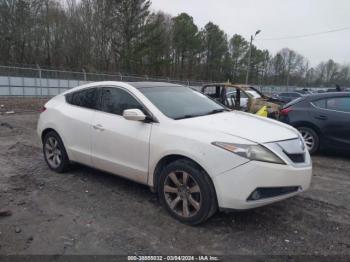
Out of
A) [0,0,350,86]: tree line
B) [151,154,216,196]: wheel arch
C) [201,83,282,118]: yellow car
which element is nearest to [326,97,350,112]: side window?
[201,83,282,118]: yellow car

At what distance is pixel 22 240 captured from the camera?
10.8 feet

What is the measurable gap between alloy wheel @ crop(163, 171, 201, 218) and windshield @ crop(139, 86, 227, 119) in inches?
30.9

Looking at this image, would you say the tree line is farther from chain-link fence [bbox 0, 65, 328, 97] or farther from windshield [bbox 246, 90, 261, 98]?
windshield [bbox 246, 90, 261, 98]

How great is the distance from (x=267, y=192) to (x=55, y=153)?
374 centimetres

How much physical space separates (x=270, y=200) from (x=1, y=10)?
38.4 metres

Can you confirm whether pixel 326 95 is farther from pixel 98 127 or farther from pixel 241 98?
pixel 98 127

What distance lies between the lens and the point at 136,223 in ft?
12.1

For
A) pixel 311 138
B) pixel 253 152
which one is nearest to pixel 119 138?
pixel 253 152

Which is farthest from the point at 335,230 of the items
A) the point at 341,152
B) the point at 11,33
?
the point at 11,33

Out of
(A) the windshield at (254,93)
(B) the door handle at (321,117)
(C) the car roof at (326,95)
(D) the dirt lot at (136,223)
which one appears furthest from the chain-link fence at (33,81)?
(D) the dirt lot at (136,223)

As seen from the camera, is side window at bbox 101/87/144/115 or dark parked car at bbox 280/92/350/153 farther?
dark parked car at bbox 280/92/350/153

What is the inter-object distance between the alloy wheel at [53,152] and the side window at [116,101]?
53.2 inches

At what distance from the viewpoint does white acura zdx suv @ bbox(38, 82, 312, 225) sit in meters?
3.29

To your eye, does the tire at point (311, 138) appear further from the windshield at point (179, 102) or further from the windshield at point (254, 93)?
the windshield at point (254, 93)
